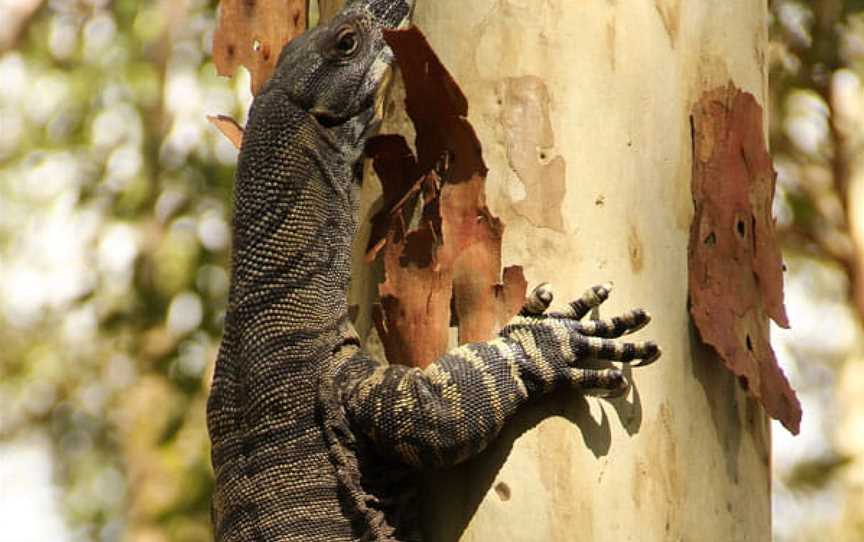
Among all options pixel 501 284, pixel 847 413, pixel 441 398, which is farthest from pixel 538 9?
Answer: pixel 847 413

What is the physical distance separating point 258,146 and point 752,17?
113 centimetres

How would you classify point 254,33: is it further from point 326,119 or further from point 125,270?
point 125,270

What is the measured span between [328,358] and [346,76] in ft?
2.15

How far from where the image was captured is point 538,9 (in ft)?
8.96

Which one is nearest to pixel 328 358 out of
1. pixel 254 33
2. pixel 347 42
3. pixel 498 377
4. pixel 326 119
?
pixel 498 377

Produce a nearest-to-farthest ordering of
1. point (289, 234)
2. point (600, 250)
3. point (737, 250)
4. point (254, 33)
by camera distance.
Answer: point (600, 250)
point (737, 250)
point (289, 234)
point (254, 33)

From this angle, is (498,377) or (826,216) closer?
(498,377)

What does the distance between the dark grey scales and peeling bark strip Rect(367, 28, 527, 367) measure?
5 centimetres

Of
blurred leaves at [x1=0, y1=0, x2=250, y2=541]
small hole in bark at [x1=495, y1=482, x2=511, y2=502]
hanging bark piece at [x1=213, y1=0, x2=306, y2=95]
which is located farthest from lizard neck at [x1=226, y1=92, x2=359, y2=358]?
blurred leaves at [x1=0, y1=0, x2=250, y2=541]

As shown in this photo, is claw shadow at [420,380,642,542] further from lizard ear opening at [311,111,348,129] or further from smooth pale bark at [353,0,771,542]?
lizard ear opening at [311,111,348,129]

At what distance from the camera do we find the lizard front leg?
8.47ft

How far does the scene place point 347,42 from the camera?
121 inches

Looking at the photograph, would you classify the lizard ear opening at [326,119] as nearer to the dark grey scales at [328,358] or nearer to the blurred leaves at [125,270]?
the dark grey scales at [328,358]

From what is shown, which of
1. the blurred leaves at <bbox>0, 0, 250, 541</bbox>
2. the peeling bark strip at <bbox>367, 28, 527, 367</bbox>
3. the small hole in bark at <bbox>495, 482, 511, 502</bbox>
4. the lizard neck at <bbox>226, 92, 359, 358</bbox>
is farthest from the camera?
the blurred leaves at <bbox>0, 0, 250, 541</bbox>
